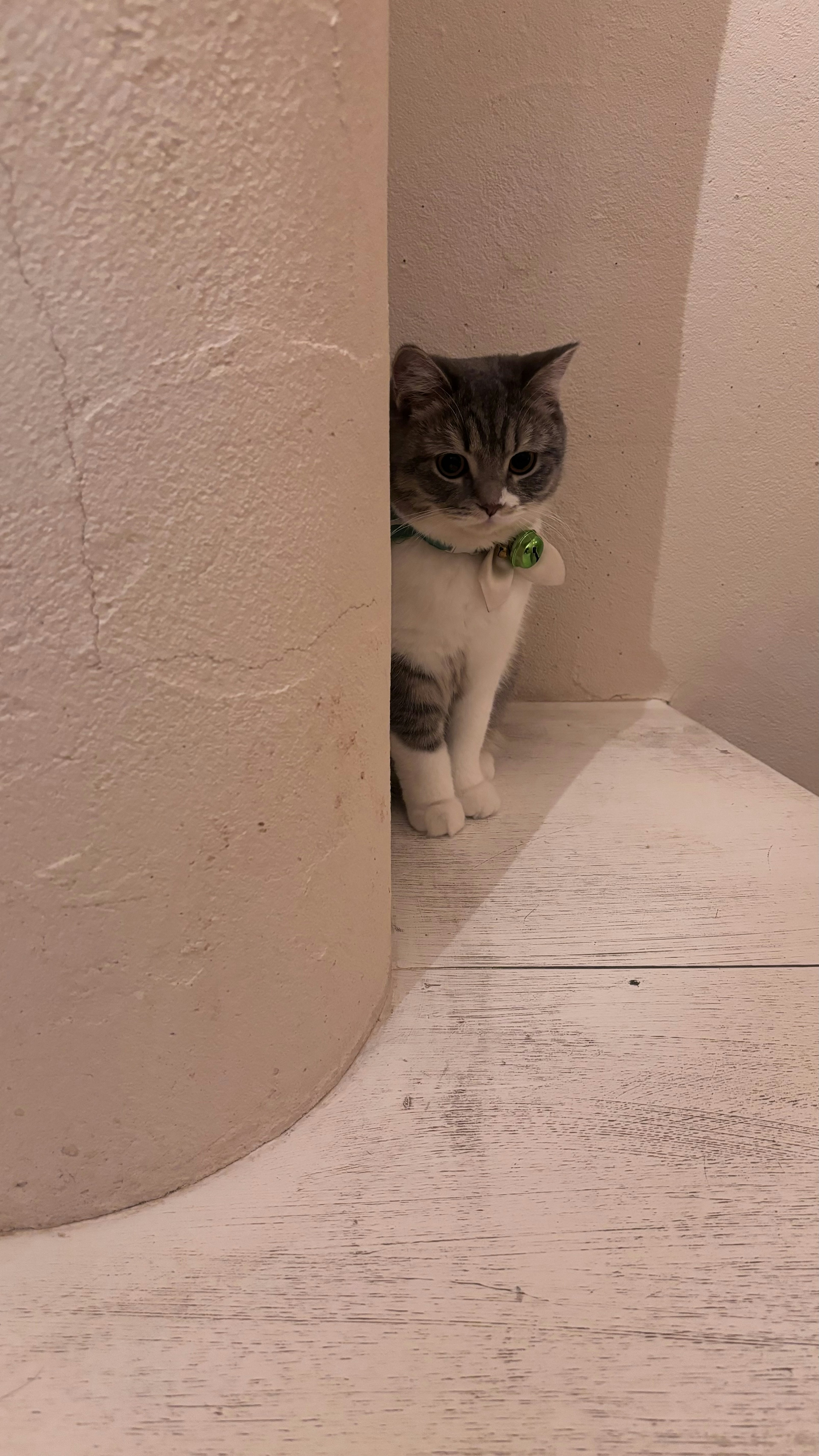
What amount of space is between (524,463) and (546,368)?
4.5 inches

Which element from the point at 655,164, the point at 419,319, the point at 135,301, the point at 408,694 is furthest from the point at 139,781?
the point at 655,164

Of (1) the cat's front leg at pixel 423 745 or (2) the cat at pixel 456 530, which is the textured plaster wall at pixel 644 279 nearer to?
(2) the cat at pixel 456 530

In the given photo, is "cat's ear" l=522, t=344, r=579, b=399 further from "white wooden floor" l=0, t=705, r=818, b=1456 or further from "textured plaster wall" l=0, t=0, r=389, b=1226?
"white wooden floor" l=0, t=705, r=818, b=1456

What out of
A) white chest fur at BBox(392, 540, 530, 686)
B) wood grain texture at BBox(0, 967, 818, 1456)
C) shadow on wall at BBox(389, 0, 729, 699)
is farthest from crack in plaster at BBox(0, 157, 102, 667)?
shadow on wall at BBox(389, 0, 729, 699)

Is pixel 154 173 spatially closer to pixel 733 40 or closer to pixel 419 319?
pixel 419 319

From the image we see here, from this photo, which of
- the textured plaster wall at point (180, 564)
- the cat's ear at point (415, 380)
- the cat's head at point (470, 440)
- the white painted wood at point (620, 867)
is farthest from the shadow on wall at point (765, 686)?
the textured plaster wall at point (180, 564)

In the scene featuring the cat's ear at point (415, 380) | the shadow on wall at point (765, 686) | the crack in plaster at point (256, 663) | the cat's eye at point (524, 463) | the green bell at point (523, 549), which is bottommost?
the shadow on wall at point (765, 686)

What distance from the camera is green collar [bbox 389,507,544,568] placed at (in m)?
1.04

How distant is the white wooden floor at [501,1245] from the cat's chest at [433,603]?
35 centimetres

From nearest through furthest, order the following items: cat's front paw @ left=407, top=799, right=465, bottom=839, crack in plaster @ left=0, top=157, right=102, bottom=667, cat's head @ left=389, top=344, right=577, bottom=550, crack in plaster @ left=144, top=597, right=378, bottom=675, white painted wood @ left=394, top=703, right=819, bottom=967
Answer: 1. crack in plaster @ left=0, top=157, right=102, bottom=667
2. crack in plaster @ left=144, top=597, right=378, bottom=675
3. white painted wood @ left=394, top=703, right=819, bottom=967
4. cat's head @ left=389, top=344, right=577, bottom=550
5. cat's front paw @ left=407, top=799, right=465, bottom=839

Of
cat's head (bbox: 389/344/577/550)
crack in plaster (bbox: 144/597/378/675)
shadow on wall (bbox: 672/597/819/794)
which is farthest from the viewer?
shadow on wall (bbox: 672/597/819/794)

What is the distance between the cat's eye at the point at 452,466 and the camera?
1.01 meters

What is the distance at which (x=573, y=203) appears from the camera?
121 centimetres

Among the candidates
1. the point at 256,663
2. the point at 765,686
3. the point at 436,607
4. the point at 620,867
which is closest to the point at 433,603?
the point at 436,607
